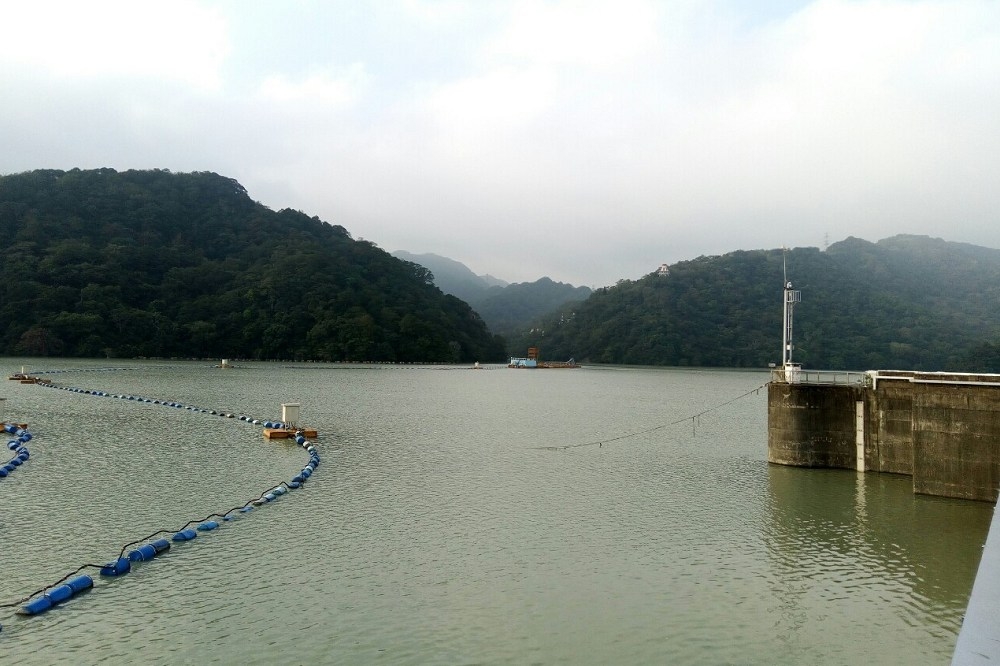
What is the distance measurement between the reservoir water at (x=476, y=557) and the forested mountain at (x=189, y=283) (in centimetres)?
7527

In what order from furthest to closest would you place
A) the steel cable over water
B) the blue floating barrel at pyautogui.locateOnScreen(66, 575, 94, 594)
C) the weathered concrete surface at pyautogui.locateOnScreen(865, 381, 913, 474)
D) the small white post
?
the small white post < the weathered concrete surface at pyautogui.locateOnScreen(865, 381, 913, 474) < the blue floating barrel at pyautogui.locateOnScreen(66, 575, 94, 594) < the steel cable over water

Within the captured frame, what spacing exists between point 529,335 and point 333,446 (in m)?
148

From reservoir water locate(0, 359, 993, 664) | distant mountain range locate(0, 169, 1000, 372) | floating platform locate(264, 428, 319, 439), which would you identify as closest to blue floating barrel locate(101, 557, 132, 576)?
reservoir water locate(0, 359, 993, 664)

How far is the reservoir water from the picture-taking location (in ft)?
28.0

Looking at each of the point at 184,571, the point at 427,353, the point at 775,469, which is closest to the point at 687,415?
the point at 775,469

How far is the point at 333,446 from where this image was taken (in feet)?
79.0

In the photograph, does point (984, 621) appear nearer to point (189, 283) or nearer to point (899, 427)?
point (899, 427)

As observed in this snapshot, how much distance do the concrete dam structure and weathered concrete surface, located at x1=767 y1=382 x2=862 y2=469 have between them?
28 millimetres

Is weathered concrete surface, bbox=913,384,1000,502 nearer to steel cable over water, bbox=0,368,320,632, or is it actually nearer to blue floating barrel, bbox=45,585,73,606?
steel cable over water, bbox=0,368,320,632

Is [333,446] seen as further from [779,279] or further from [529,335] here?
[529,335]

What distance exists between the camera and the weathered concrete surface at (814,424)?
20.4 m

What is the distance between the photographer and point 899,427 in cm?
1959

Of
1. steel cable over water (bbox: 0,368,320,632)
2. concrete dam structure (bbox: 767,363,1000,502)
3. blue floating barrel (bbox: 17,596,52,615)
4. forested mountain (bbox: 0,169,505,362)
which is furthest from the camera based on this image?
forested mountain (bbox: 0,169,505,362)

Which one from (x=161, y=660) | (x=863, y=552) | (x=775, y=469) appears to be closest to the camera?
(x=161, y=660)
